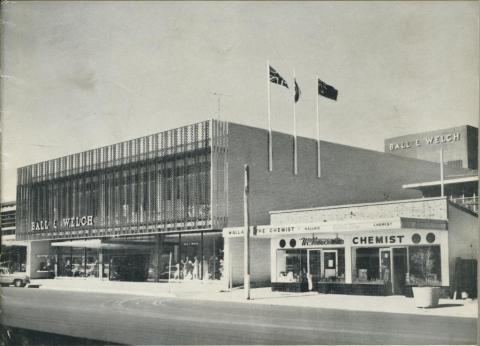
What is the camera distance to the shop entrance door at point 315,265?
97.1 feet

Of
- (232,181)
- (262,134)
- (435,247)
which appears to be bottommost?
(435,247)

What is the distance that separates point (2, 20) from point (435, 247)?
806 inches

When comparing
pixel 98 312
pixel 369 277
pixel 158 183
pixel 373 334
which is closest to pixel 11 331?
pixel 98 312

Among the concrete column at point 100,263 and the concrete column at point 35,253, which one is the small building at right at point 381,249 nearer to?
the concrete column at point 100,263

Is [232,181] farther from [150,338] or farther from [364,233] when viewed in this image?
[150,338]

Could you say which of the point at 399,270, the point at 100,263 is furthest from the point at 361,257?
the point at 100,263

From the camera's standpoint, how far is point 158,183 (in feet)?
134

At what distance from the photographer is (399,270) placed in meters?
26.2

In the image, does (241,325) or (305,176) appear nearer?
(241,325)

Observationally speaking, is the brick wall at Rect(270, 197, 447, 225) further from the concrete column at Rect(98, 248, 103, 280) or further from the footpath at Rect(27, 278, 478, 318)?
the concrete column at Rect(98, 248, 103, 280)

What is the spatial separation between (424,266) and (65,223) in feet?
113

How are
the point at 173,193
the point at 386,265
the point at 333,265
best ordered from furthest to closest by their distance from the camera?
the point at 173,193
the point at 333,265
the point at 386,265

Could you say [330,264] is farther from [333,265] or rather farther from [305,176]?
[305,176]

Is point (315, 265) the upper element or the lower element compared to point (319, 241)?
lower
